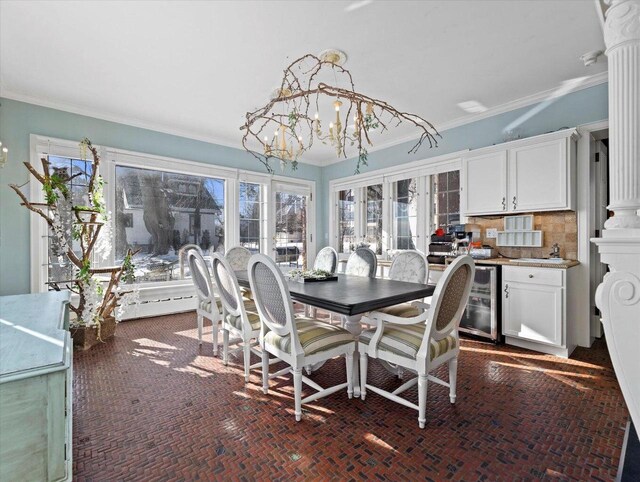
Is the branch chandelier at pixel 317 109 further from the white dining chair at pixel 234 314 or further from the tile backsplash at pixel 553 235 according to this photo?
the tile backsplash at pixel 553 235

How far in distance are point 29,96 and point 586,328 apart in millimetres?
6693

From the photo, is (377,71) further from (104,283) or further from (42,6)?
(104,283)

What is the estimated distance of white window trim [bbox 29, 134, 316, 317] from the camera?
12.2ft

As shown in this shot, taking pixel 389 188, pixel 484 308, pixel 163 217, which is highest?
pixel 389 188

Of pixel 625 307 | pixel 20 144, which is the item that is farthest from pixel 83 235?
pixel 625 307

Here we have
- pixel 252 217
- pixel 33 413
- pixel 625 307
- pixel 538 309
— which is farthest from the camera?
pixel 252 217

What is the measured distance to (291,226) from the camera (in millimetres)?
6281

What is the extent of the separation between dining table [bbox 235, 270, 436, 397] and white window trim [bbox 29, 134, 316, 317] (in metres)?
2.28

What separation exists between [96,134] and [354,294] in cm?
407

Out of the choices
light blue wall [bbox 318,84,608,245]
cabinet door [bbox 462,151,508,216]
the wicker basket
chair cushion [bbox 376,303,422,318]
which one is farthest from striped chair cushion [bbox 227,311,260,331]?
light blue wall [bbox 318,84,608,245]

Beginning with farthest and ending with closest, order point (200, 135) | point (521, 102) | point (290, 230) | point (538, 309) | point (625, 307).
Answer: point (290, 230) < point (200, 135) < point (521, 102) < point (538, 309) < point (625, 307)

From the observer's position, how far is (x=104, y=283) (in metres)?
4.16

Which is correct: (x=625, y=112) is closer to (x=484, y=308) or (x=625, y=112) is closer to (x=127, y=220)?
(x=484, y=308)

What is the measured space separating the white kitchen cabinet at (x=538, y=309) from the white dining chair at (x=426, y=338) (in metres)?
1.57
